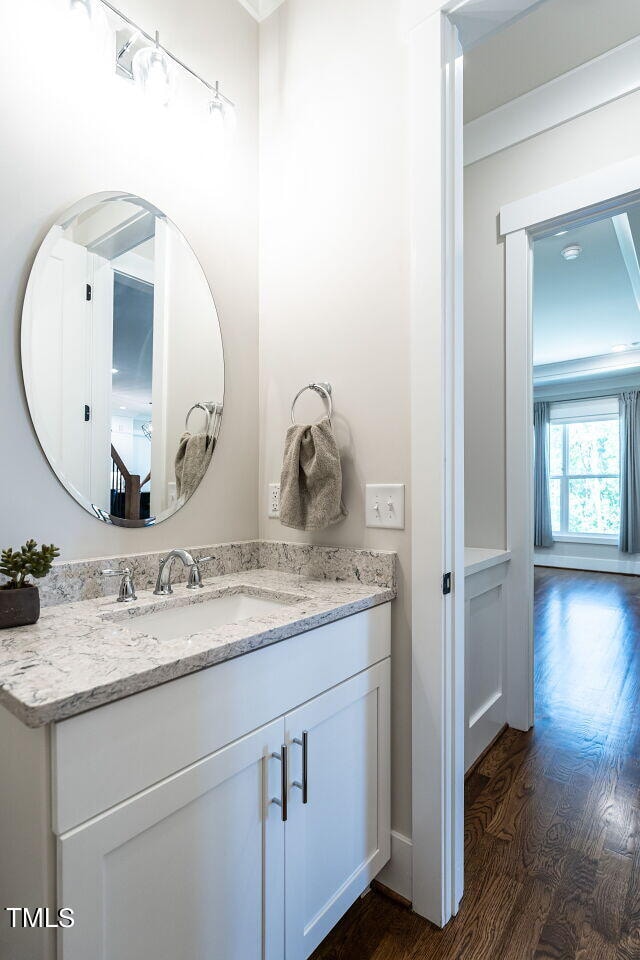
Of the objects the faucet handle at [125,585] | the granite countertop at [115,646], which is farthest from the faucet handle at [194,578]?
the faucet handle at [125,585]

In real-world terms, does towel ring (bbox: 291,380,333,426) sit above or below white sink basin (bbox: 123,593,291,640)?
above

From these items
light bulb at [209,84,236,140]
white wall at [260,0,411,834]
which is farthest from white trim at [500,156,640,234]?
light bulb at [209,84,236,140]

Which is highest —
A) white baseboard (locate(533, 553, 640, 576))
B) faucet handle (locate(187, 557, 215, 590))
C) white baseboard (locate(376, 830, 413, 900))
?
faucet handle (locate(187, 557, 215, 590))

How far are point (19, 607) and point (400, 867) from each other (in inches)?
45.6

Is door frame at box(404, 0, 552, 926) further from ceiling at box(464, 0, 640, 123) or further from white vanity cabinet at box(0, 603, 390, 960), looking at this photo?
ceiling at box(464, 0, 640, 123)

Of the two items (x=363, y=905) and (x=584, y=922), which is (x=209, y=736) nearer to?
(x=363, y=905)

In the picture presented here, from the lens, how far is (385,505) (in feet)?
4.31

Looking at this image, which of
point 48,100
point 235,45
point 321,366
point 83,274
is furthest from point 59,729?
point 235,45

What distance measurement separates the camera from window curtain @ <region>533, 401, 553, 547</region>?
7.07 meters

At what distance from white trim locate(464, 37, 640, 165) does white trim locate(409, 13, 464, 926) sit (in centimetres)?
115

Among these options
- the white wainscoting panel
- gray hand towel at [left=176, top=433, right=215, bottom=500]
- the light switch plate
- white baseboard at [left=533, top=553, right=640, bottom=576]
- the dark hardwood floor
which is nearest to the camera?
the dark hardwood floor

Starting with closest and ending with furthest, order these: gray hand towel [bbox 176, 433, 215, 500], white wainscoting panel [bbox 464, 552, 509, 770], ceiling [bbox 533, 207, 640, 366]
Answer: gray hand towel [bbox 176, 433, 215, 500] < white wainscoting panel [bbox 464, 552, 509, 770] < ceiling [bbox 533, 207, 640, 366]

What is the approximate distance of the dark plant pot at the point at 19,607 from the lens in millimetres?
913

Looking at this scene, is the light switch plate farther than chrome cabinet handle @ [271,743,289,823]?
Yes
